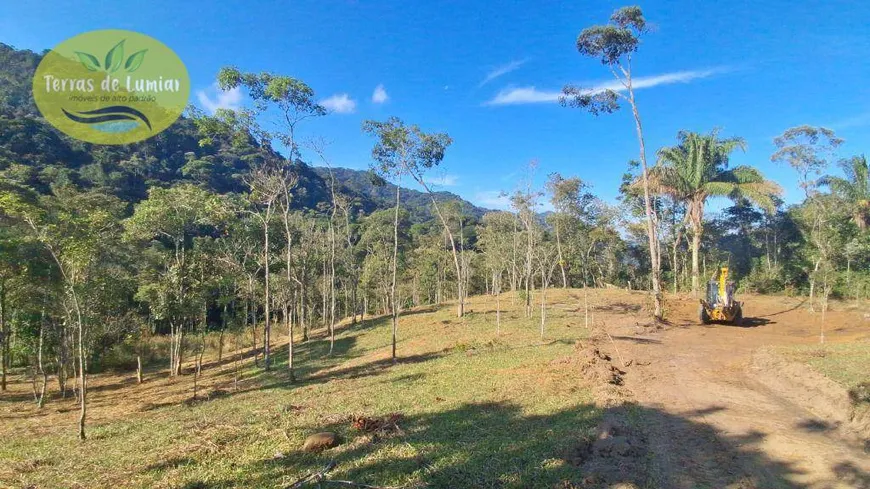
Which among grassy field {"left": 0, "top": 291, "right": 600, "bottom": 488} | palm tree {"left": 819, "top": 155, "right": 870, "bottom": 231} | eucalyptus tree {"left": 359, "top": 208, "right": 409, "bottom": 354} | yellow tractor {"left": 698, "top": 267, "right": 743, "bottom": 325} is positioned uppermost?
palm tree {"left": 819, "top": 155, "right": 870, "bottom": 231}

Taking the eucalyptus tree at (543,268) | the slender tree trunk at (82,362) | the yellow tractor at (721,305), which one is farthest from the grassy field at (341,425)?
the yellow tractor at (721,305)

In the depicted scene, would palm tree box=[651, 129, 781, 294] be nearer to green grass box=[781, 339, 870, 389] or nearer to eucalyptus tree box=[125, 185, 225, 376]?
green grass box=[781, 339, 870, 389]

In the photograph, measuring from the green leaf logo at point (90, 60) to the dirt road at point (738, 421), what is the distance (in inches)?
738

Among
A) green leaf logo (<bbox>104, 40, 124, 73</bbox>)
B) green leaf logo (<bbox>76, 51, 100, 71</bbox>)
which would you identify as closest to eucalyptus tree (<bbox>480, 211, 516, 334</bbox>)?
green leaf logo (<bbox>104, 40, 124, 73</bbox>)

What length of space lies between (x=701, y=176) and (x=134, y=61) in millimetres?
34762

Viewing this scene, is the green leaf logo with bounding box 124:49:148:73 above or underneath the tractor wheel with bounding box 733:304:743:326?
above

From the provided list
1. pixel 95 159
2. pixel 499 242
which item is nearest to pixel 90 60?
pixel 499 242

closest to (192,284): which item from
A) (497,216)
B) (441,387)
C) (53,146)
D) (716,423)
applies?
(441,387)

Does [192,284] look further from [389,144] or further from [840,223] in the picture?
[840,223]

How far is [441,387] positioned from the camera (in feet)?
41.2

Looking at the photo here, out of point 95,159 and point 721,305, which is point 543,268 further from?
point 95,159

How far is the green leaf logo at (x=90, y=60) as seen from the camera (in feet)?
47.3

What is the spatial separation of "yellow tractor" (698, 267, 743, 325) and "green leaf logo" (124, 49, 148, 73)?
83.7 feet

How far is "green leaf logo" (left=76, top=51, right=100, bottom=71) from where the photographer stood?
14.4m
